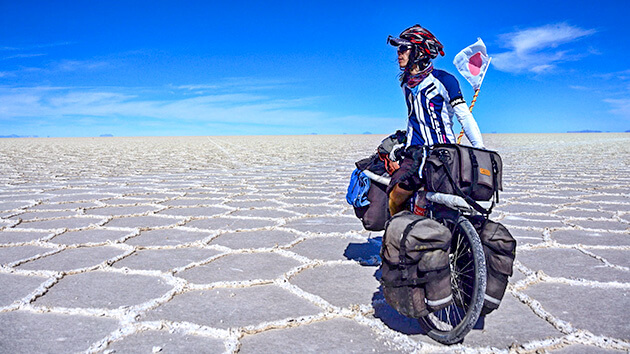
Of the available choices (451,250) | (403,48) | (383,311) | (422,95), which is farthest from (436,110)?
(383,311)

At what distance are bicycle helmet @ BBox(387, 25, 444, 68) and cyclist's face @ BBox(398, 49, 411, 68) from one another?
Result: 0.02 meters

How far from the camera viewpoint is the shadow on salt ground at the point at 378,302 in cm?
183

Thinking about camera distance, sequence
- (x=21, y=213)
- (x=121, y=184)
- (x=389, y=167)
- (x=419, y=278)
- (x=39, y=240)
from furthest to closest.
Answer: (x=121, y=184) → (x=21, y=213) → (x=39, y=240) → (x=389, y=167) → (x=419, y=278)

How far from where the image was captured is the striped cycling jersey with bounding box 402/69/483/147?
1.81 meters

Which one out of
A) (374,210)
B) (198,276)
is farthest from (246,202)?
(374,210)

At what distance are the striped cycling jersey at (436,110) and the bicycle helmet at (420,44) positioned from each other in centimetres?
7

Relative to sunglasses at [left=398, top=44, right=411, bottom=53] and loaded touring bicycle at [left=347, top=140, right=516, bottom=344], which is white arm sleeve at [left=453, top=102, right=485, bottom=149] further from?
sunglasses at [left=398, top=44, right=411, bottom=53]

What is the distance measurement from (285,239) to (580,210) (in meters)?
2.81

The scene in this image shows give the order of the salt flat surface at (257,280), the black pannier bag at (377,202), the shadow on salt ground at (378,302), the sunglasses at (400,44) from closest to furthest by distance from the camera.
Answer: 1. the salt flat surface at (257,280)
2. the shadow on salt ground at (378,302)
3. the sunglasses at (400,44)
4. the black pannier bag at (377,202)

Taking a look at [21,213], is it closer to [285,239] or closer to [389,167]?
[285,239]

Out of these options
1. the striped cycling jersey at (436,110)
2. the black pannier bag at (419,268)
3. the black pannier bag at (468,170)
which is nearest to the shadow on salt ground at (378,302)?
the black pannier bag at (419,268)

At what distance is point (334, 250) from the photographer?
2.94m

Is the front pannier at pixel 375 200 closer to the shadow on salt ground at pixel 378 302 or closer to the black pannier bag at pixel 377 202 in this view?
the black pannier bag at pixel 377 202

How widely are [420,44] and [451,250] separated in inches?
33.8
